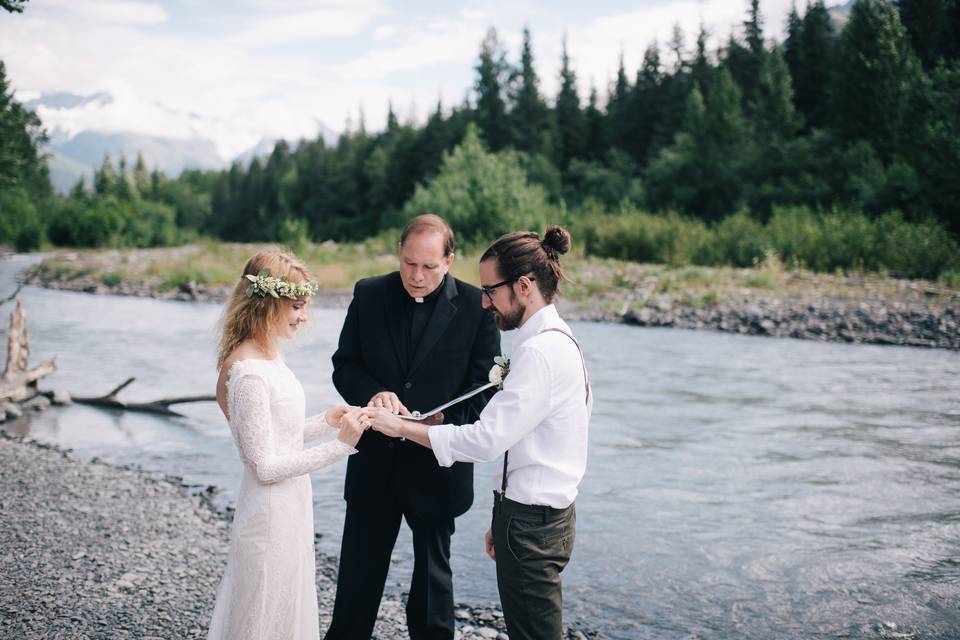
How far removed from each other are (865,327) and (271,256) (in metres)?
22.7

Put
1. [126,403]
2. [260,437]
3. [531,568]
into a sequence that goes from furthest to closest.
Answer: [126,403] < [260,437] < [531,568]

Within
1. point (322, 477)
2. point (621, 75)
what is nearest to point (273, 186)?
point (621, 75)

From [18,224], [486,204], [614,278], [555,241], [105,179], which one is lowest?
[614,278]

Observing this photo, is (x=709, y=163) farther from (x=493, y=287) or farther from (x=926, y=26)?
(x=493, y=287)

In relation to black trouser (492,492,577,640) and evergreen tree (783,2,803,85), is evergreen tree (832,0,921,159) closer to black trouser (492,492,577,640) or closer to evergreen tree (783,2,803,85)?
evergreen tree (783,2,803,85)

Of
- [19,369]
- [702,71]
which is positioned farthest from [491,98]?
[19,369]

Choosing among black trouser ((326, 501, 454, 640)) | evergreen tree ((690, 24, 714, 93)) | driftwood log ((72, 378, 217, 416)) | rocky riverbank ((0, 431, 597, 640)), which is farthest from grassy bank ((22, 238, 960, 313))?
evergreen tree ((690, 24, 714, 93))

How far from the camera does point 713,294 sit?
27.7 metres

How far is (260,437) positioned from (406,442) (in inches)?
36.6

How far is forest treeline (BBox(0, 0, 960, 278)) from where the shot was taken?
118 ft

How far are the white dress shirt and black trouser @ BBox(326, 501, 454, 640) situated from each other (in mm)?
1097

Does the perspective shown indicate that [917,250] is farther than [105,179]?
No

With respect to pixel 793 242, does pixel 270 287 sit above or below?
above

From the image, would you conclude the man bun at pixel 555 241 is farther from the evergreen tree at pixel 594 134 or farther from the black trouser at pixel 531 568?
the evergreen tree at pixel 594 134
